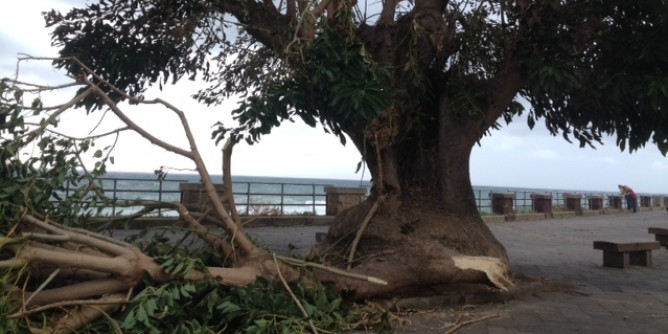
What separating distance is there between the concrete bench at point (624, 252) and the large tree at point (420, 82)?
77.8 inches

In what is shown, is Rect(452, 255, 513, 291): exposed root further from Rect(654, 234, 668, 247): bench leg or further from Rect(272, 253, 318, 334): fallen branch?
Rect(654, 234, 668, 247): bench leg

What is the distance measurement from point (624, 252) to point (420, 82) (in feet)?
16.5

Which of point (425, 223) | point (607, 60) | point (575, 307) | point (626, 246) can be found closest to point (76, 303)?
point (425, 223)

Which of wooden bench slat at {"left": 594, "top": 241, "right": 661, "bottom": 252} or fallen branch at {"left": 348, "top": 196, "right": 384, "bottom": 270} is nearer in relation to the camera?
fallen branch at {"left": 348, "top": 196, "right": 384, "bottom": 270}

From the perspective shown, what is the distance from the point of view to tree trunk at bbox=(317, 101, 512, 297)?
5.67m

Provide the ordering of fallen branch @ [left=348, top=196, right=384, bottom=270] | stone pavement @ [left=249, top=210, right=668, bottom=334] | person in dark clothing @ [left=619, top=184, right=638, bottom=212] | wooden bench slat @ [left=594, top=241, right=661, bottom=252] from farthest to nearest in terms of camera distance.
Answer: person in dark clothing @ [left=619, top=184, right=638, bottom=212] → wooden bench slat @ [left=594, top=241, right=661, bottom=252] → fallen branch @ [left=348, top=196, right=384, bottom=270] → stone pavement @ [left=249, top=210, right=668, bottom=334]

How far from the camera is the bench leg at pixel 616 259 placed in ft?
30.8

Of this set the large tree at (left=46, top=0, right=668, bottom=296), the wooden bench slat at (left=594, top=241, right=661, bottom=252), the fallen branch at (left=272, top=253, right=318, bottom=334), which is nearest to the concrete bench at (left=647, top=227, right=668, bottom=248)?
the wooden bench slat at (left=594, top=241, right=661, bottom=252)

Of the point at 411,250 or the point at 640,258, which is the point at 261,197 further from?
the point at 411,250

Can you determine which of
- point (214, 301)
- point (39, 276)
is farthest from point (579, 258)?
point (39, 276)

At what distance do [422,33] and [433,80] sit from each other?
85cm

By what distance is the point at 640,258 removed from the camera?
391 inches

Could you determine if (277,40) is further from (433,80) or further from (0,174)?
(0,174)

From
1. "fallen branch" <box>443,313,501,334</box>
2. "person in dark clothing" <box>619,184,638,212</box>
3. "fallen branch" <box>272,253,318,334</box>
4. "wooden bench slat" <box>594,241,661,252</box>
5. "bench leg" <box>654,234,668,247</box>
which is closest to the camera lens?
"fallen branch" <box>272,253,318,334</box>
